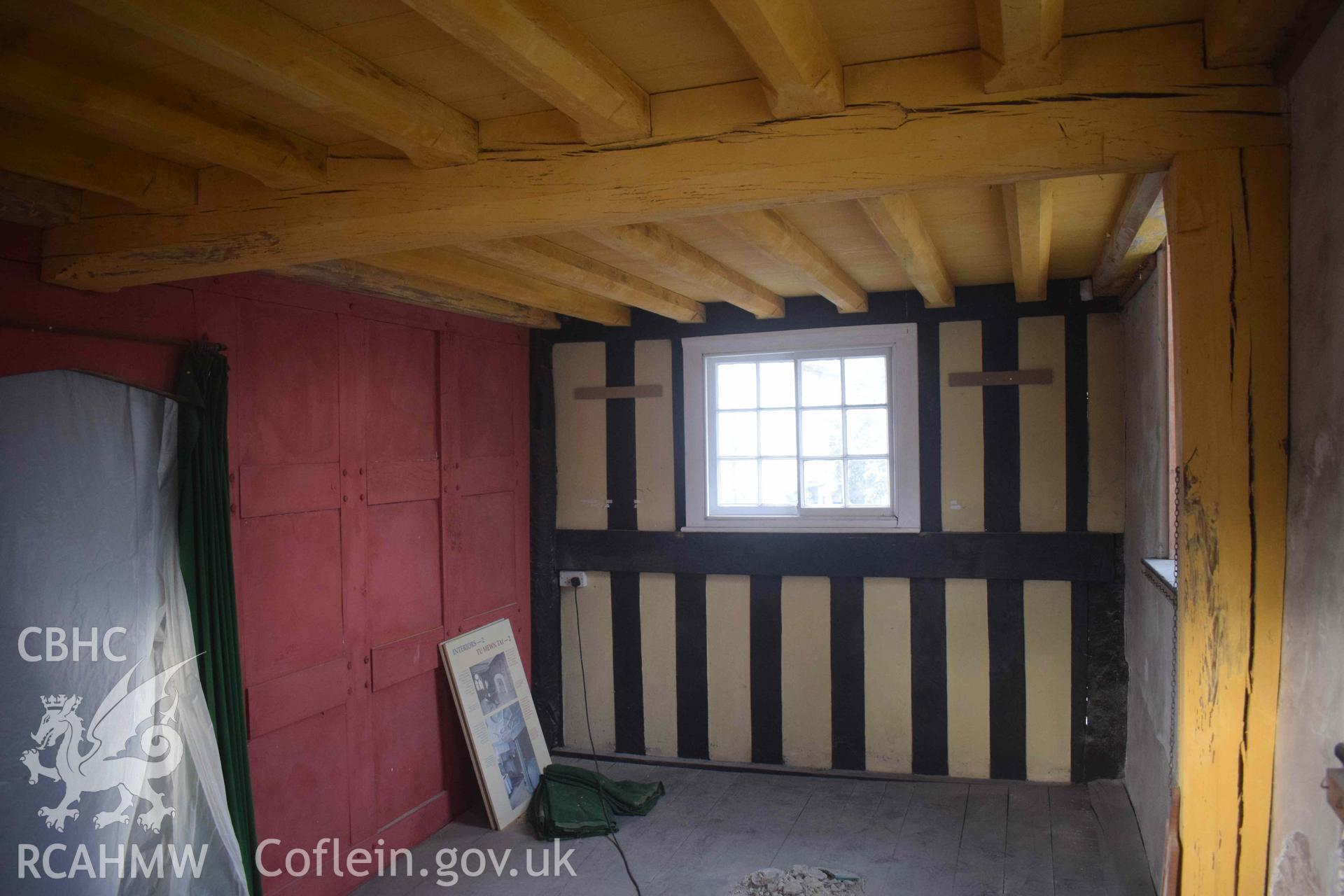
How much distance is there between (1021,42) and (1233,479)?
924mm

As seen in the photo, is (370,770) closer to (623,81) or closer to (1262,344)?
(623,81)

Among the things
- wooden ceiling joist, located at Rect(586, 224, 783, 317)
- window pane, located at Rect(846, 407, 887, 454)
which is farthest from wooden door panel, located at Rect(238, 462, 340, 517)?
window pane, located at Rect(846, 407, 887, 454)

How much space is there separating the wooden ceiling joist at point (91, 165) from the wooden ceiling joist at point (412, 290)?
2.80 feet

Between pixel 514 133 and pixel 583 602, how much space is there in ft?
12.3

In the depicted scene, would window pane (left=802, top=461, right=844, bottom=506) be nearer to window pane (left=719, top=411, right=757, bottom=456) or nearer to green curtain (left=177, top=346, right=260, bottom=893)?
window pane (left=719, top=411, right=757, bottom=456)

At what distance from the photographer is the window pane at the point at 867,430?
4.99 meters

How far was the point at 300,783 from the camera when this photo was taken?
3.62 m

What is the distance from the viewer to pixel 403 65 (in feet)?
6.26

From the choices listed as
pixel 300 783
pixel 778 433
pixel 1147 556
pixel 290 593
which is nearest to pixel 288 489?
pixel 290 593

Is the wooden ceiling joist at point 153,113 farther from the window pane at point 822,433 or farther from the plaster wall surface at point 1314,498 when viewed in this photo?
the window pane at point 822,433

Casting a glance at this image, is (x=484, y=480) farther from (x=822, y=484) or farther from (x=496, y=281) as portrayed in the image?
(x=822, y=484)

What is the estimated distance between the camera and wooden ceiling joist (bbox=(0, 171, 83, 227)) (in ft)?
8.14

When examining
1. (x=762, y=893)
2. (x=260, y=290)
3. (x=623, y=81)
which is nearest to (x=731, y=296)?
(x=260, y=290)

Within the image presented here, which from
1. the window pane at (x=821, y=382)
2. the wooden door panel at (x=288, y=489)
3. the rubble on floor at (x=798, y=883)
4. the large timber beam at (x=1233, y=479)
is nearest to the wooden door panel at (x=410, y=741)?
the wooden door panel at (x=288, y=489)
